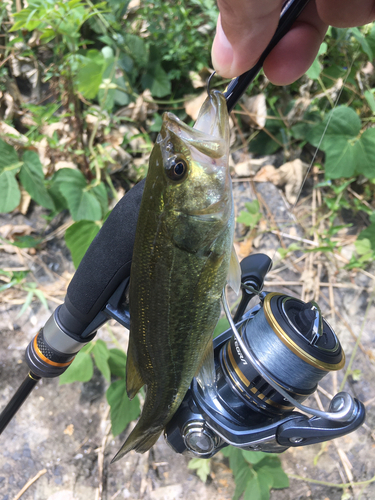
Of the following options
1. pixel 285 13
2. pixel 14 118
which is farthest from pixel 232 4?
pixel 14 118

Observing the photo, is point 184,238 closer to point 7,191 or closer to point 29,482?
point 7,191

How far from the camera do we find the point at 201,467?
195 centimetres

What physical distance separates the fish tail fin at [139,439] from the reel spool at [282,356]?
316 mm

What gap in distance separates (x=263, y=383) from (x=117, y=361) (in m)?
1.08

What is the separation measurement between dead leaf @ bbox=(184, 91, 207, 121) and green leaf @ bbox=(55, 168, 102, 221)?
39.7 inches

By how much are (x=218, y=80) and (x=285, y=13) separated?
1.95 m

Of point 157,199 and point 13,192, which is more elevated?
point 157,199

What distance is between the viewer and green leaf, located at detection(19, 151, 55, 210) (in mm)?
2213

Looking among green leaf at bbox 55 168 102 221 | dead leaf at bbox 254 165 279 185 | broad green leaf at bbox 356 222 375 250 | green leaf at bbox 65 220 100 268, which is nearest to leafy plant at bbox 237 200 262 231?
dead leaf at bbox 254 165 279 185

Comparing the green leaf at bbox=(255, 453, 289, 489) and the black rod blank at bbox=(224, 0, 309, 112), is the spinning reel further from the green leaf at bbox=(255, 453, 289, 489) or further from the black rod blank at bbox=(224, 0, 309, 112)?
the green leaf at bbox=(255, 453, 289, 489)

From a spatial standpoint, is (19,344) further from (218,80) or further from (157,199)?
(218,80)

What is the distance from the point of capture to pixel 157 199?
92 centimetres

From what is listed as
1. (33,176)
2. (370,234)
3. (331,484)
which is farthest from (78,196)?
(331,484)

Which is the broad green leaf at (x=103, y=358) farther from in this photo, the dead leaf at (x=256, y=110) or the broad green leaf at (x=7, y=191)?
the dead leaf at (x=256, y=110)
